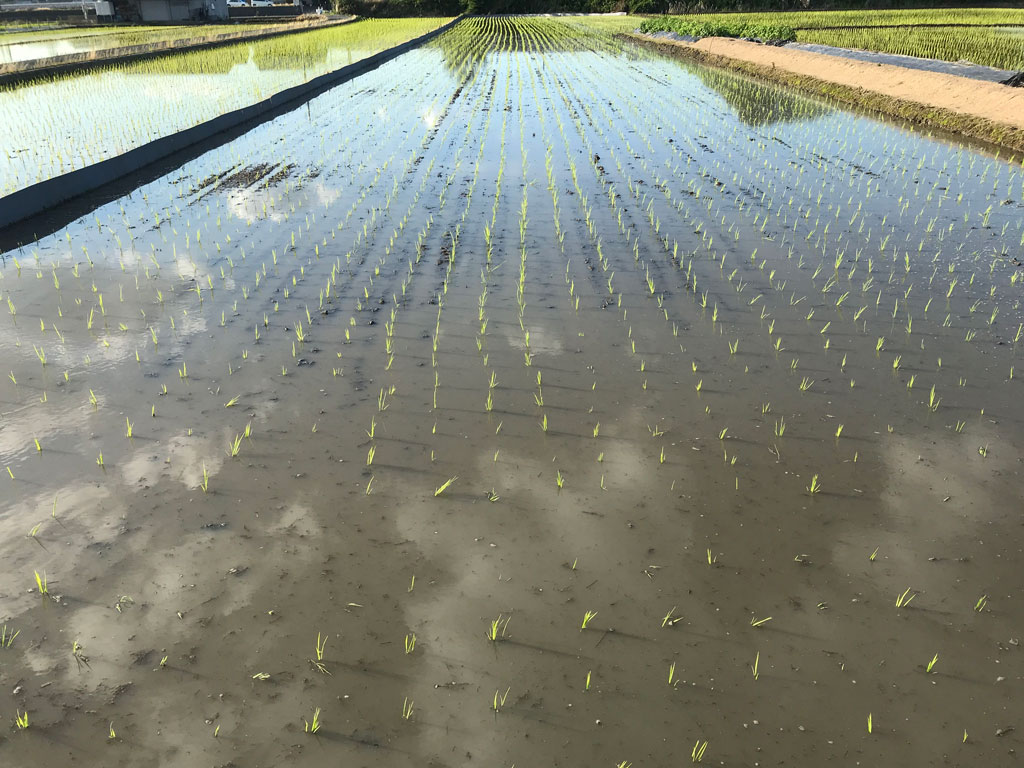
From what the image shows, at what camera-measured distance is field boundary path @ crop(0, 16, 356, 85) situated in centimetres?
1625

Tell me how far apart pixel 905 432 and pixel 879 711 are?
1.91 meters

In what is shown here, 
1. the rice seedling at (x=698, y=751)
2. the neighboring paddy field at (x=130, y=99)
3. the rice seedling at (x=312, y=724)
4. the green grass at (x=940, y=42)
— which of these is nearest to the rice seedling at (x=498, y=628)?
the rice seedling at (x=312, y=724)

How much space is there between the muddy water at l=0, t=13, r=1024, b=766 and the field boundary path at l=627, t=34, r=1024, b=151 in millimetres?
4943

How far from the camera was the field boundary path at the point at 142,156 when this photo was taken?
23.4 feet

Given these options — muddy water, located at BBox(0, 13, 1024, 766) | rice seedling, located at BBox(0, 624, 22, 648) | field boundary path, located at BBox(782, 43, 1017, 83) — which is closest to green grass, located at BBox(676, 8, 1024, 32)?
field boundary path, located at BBox(782, 43, 1017, 83)

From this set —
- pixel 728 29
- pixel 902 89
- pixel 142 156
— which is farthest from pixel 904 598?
pixel 728 29

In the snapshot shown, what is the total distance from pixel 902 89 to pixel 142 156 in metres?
13.7

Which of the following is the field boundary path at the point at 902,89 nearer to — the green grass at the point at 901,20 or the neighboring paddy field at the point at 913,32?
the neighboring paddy field at the point at 913,32

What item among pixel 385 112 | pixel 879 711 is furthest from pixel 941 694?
pixel 385 112

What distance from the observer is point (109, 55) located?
65.9ft

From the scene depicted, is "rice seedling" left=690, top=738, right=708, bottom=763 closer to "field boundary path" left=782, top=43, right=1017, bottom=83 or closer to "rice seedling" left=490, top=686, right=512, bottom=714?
"rice seedling" left=490, top=686, right=512, bottom=714

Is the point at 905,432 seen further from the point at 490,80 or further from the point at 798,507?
the point at 490,80

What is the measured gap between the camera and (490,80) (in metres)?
17.7

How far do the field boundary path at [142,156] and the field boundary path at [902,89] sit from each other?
11.4m
